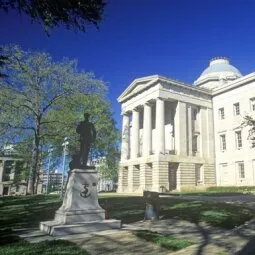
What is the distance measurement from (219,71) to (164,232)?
56.8 meters

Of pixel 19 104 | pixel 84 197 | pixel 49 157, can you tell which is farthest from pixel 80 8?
pixel 49 157

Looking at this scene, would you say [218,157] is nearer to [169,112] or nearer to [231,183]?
[231,183]

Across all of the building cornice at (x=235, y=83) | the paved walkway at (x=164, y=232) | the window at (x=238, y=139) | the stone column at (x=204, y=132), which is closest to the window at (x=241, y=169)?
the window at (x=238, y=139)

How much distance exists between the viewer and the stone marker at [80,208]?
32.6ft

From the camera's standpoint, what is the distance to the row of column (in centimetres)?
4512

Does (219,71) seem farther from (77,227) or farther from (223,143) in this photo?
(77,227)

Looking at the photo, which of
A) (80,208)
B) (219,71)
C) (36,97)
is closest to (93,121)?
(36,97)

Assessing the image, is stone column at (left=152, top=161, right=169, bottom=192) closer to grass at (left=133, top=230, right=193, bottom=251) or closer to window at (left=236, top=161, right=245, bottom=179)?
window at (left=236, top=161, right=245, bottom=179)

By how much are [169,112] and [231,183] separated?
49.9 ft

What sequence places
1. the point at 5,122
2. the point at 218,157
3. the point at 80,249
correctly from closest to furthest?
the point at 80,249
the point at 5,122
the point at 218,157

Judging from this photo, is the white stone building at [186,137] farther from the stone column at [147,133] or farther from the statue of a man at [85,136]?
the statue of a man at [85,136]

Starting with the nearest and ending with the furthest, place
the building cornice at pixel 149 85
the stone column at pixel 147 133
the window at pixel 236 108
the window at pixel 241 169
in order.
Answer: the window at pixel 241 169 < the building cornice at pixel 149 85 < the stone column at pixel 147 133 < the window at pixel 236 108

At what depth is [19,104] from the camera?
28562 millimetres

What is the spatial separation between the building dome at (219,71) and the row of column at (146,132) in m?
18.6
